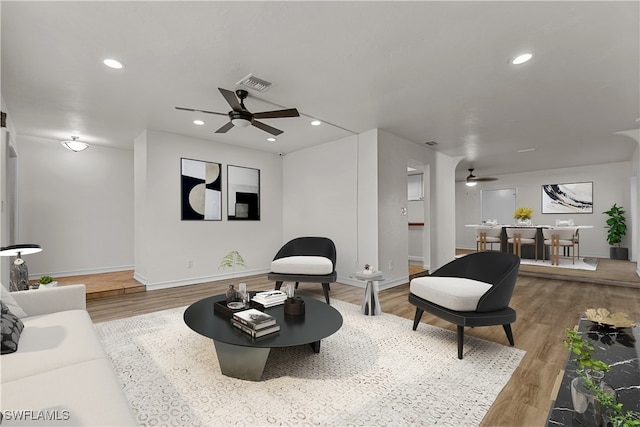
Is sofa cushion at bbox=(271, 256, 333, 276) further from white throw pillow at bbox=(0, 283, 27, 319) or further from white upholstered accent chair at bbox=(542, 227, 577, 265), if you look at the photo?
white upholstered accent chair at bbox=(542, 227, 577, 265)

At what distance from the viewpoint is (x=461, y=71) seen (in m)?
2.85

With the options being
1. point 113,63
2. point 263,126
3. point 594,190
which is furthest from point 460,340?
point 594,190

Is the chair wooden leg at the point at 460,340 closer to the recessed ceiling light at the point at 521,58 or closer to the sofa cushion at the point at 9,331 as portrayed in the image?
the recessed ceiling light at the point at 521,58

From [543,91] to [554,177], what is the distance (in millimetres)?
6762

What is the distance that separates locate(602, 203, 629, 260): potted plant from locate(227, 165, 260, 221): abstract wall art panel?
8.62m

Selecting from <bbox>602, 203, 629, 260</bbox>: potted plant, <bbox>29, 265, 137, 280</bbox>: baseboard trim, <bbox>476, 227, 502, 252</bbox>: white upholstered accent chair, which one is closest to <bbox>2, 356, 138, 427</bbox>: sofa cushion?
Answer: <bbox>29, 265, 137, 280</bbox>: baseboard trim

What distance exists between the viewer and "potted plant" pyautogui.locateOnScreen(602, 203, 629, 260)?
7.30 metres

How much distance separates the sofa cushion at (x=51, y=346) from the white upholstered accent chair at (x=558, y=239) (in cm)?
813

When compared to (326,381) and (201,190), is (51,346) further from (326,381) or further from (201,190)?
(201,190)

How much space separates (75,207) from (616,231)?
39.1ft

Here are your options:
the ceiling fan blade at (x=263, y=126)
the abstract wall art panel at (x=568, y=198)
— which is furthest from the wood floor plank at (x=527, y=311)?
the abstract wall art panel at (x=568, y=198)

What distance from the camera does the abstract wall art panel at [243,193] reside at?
18.6 feet

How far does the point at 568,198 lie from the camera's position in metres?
8.40

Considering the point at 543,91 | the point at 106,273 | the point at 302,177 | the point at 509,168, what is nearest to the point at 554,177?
the point at 509,168
